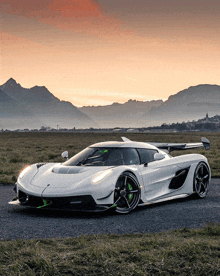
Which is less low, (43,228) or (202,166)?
(202,166)

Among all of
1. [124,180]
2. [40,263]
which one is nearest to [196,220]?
[124,180]

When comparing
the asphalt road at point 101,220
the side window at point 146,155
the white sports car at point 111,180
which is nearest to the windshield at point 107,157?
the white sports car at point 111,180

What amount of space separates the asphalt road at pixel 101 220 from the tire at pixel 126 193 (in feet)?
0.50

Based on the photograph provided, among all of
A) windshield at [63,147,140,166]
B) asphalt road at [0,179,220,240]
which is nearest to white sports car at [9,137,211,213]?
windshield at [63,147,140,166]

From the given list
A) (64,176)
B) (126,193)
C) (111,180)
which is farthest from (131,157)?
(64,176)

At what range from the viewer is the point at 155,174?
838 centimetres

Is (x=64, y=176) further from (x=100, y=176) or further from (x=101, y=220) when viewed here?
(x=101, y=220)

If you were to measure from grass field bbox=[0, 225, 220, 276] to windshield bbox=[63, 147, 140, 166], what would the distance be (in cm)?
281

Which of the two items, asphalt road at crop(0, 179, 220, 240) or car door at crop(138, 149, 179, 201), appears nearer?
asphalt road at crop(0, 179, 220, 240)

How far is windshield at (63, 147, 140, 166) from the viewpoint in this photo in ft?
26.5

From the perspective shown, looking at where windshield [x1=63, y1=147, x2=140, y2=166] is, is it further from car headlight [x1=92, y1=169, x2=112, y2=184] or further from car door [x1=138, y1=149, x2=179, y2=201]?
car headlight [x1=92, y1=169, x2=112, y2=184]

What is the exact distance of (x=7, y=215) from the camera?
7367mm

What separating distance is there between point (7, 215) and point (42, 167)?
4.44 ft

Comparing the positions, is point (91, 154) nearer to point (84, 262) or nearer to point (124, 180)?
point (124, 180)
